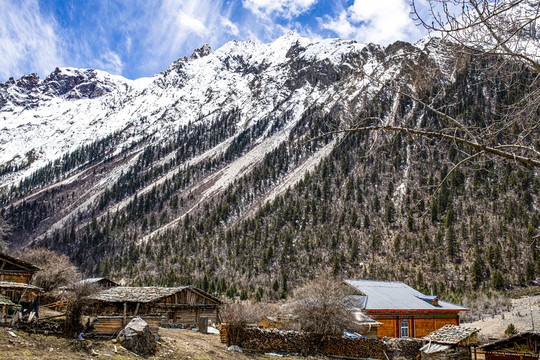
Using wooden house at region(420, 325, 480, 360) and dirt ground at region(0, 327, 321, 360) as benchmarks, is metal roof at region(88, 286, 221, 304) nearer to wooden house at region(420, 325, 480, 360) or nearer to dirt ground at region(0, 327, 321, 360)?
dirt ground at region(0, 327, 321, 360)

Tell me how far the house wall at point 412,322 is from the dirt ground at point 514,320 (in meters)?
3.34

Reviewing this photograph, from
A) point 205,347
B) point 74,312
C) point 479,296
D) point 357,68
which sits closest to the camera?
point 357,68

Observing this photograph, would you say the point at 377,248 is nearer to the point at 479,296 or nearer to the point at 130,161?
the point at 479,296

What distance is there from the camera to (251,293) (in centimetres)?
6812

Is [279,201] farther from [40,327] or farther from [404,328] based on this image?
[40,327]

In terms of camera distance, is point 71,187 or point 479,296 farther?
point 71,187

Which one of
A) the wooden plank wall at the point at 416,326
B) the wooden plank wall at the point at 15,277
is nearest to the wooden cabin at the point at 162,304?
the wooden plank wall at the point at 15,277

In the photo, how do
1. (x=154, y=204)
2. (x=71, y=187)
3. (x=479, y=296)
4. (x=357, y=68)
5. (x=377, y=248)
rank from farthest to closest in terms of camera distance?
1. (x=71, y=187)
2. (x=154, y=204)
3. (x=377, y=248)
4. (x=479, y=296)
5. (x=357, y=68)

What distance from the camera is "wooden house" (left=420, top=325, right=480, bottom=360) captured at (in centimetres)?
2239

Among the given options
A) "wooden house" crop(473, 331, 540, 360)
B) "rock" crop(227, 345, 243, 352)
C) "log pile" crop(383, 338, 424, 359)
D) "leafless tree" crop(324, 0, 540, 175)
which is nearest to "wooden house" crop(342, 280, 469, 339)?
"log pile" crop(383, 338, 424, 359)

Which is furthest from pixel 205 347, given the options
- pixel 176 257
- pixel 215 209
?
pixel 215 209

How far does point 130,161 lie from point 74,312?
514 feet

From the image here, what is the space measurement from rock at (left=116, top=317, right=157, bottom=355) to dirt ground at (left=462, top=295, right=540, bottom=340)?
3056 centimetres

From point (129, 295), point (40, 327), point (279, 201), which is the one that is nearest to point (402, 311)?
point (129, 295)
